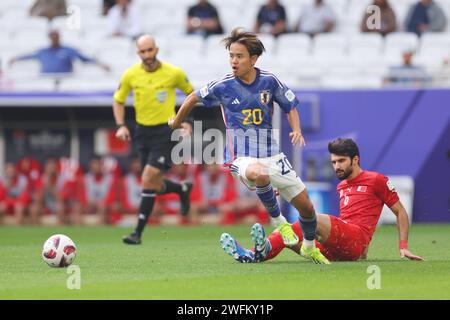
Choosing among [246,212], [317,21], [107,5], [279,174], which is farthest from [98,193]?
[279,174]

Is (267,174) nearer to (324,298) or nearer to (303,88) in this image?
(324,298)

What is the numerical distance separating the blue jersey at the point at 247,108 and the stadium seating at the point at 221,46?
9294 mm

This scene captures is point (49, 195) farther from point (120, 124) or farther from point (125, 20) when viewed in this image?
point (120, 124)

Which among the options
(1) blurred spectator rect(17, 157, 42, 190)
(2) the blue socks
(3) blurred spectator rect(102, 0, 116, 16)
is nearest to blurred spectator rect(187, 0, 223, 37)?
(3) blurred spectator rect(102, 0, 116, 16)

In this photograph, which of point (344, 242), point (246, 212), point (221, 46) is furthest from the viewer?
point (221, 46)

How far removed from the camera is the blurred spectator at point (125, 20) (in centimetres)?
2156

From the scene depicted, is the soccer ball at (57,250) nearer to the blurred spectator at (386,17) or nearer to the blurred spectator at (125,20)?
the blurred spectator at (386,17)

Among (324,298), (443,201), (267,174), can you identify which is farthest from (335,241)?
(443,201)

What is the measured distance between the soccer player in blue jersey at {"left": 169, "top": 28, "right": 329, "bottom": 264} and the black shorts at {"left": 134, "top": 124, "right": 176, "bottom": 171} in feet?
10.8

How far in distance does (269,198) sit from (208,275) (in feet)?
4.11

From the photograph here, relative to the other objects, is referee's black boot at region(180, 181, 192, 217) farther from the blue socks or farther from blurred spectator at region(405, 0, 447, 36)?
blurred spectator at region(405, 0, 447, 36)

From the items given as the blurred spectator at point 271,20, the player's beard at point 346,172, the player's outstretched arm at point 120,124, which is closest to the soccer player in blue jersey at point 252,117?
the player's beard at point 346,172

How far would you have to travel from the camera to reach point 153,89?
1348 cm

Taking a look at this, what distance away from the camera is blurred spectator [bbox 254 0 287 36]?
20.6 m
